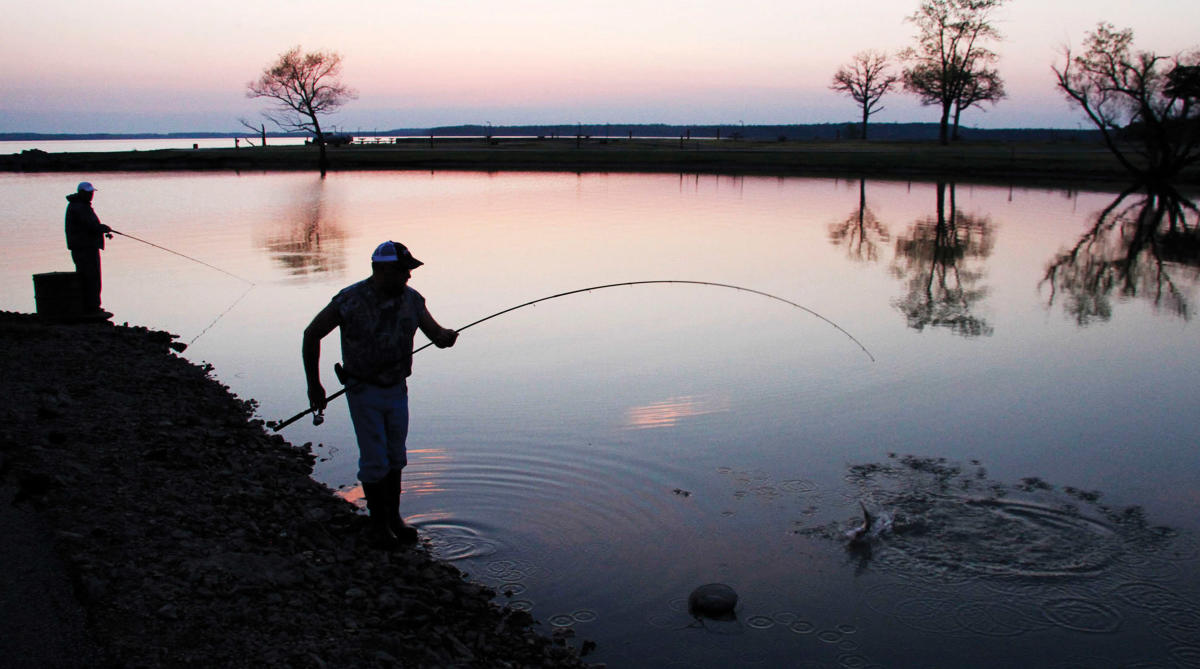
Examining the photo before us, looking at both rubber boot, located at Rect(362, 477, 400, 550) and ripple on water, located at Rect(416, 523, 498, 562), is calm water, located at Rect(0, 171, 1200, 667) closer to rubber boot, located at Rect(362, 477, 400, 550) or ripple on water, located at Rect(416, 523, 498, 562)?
ripple on water, located at Rect(416, 523, 498, 562)

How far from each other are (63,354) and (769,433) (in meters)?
7.48

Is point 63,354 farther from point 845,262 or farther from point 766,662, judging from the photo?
point 845,262

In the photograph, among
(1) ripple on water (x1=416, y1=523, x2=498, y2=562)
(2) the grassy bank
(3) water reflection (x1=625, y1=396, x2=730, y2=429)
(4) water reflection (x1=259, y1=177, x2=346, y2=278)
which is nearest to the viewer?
(1) ripple on water (x1=416, y1=523, x2=498, y2=562)

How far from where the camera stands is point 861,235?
80.9ft

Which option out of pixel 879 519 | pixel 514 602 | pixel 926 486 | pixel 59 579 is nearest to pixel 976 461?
pixel 926 486

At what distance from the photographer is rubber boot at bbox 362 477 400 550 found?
19.6ft

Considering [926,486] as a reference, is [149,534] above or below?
above

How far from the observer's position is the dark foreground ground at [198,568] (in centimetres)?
422

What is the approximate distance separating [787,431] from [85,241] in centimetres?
964

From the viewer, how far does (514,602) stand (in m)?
5.70

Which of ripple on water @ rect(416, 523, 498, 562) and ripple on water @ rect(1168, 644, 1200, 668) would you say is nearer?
ripple on water @ rect(1168, 644, 1200, 668)

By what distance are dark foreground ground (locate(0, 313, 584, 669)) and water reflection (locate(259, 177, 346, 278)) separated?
1170cm

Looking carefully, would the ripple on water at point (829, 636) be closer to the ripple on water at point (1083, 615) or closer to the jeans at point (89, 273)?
the ripple on water at point (1083, 615)

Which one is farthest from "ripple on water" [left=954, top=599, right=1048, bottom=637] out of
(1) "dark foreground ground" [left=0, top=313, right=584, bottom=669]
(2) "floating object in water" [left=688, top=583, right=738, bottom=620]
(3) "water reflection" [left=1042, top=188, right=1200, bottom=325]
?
(3) "water reflection" [left=1042, top=188, right=1200, bottom=325]
